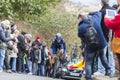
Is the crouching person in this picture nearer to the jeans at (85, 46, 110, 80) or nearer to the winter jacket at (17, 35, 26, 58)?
the winter jacket at (17, 35, 26, 58)

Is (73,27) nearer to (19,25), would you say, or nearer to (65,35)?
(65,35)

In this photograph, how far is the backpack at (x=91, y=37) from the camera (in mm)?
13695

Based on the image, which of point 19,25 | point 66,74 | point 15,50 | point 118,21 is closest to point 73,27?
point 19,25

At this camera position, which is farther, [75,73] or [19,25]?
[19,25]

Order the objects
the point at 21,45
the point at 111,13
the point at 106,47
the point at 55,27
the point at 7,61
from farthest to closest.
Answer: the point at 55,27
the point at 21,45
the point at 7,61
the point at 106,47
the point at 111,13

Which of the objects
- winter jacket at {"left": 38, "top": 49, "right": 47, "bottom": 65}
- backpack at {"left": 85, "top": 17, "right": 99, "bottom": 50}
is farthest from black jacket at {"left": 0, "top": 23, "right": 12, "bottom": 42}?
backpack at {"left": 85, "top": 17, "right": 99, "bottom": 50}

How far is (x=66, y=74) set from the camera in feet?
70.4

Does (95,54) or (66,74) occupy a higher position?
(95,54)

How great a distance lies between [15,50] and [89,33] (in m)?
5.99

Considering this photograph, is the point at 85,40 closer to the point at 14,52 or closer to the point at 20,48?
the point at 14,52

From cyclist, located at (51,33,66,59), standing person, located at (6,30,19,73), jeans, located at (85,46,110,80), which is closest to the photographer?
jeans, located at (85,46,110,80)

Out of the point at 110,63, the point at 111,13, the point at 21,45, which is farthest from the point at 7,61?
the point at 111,13

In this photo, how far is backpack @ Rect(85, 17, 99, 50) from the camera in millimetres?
13695

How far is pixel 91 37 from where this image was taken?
13734 mm
